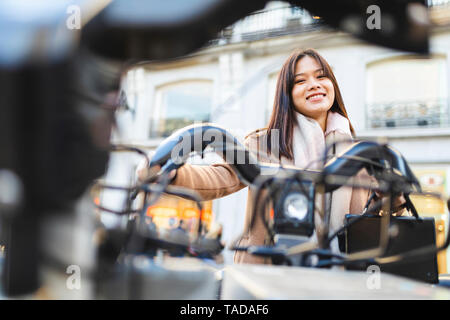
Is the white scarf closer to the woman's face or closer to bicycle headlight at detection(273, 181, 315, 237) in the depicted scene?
the woman's face

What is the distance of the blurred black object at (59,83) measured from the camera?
0.19 meters

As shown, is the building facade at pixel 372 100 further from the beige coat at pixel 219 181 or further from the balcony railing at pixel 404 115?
the beige coat at pixel 219 181

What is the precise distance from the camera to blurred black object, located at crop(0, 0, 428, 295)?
0.62 feet

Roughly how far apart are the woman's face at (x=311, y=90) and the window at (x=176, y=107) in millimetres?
1458

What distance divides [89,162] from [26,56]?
7 cm

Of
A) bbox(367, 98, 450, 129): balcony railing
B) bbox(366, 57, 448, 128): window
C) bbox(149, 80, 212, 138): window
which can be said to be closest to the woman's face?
bbox(149, 80, 212, 138): window

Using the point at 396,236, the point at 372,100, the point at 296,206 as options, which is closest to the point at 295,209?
the point at 296,206

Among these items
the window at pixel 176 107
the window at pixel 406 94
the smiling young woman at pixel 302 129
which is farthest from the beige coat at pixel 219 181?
the window at pixel 406 94

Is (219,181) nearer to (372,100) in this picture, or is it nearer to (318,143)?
(318,143)

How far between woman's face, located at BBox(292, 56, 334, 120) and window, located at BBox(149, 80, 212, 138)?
1458 mm

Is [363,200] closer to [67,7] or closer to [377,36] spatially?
[377,36]

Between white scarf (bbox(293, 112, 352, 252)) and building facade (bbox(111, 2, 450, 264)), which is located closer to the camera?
white scarf (bbox(293, 112, 352, 252))

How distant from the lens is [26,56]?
0.63 ft
